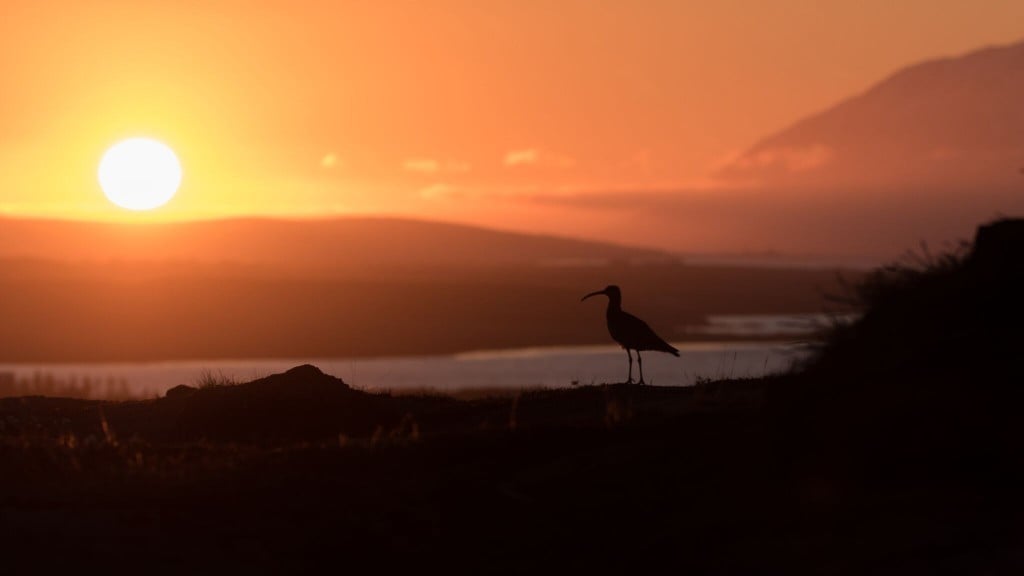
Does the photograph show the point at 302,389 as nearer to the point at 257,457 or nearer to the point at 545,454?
the point at 257,457

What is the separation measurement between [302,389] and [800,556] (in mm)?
12808

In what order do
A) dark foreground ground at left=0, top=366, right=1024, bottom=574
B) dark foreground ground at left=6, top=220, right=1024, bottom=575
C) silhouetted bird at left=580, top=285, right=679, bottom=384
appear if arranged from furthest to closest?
1. silhouetted bird at left=580, top=285, right=679, bottom=384
2. dark foreground ground at left=6, top=220, right=1024, bottom=575
3. dark foreground ground at left=0, top=366, right=1024, bottom=574

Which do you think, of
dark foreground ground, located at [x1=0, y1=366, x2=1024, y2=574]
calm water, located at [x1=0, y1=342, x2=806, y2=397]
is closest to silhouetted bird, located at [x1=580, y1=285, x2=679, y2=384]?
dark foreground ground, located at [x1=0, y1=366, x2=1024, y2=574]

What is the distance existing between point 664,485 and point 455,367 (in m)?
155

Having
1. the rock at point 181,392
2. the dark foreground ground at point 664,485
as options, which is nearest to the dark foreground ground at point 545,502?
the dark foreground ground at point 664,485

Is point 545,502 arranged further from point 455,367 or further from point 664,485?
point 455,367

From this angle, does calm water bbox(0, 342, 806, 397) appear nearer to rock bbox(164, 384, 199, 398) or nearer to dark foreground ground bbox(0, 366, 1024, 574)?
Answer: rock bbox(164, 384, 199, 398)

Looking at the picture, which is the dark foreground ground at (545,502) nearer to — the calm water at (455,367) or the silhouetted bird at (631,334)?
the silhouetted bird at (631,334)

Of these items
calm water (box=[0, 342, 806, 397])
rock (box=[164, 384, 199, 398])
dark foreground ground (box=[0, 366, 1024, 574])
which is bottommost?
dark foreground ground (box=[0, 366, 1024, 574])

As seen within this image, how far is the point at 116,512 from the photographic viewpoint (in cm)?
1468

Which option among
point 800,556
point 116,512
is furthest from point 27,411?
point 800,556

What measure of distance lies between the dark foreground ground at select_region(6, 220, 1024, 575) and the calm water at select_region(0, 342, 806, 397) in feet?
377

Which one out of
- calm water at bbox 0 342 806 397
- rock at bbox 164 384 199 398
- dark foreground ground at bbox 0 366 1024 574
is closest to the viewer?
dark foreground ground at bbox 0 366 1024 574

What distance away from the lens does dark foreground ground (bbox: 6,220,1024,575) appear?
1331 cm
